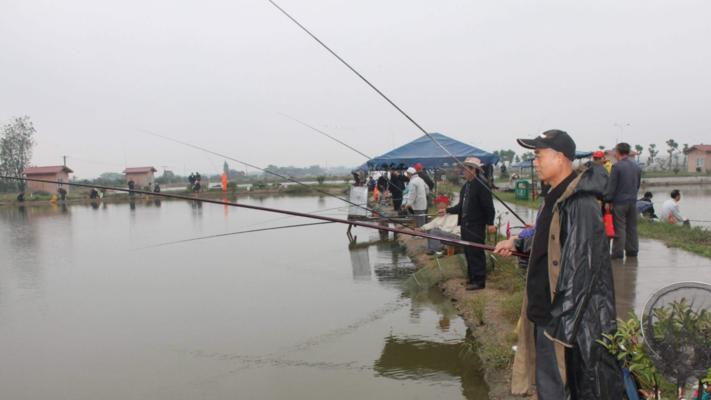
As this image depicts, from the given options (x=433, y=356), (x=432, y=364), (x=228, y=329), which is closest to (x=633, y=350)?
(x=432, y=364)

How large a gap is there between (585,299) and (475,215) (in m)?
4.28

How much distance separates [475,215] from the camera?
22.2 ft

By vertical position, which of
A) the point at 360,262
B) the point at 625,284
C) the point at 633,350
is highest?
the point at 633,350

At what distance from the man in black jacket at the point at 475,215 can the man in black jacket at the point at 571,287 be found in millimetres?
3701

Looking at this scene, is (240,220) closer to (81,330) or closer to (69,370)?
(81,330)

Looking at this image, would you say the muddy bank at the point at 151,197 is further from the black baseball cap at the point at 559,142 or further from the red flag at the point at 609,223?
the black baseball cap at the point at 559,142

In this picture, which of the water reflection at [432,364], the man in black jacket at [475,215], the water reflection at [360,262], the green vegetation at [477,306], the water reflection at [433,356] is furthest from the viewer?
the water reflection at [360,262]

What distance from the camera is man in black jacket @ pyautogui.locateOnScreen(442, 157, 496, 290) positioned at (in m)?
6.65

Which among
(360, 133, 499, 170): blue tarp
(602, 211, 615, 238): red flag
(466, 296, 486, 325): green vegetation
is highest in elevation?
(360, 133, 499, 170): blue tarp

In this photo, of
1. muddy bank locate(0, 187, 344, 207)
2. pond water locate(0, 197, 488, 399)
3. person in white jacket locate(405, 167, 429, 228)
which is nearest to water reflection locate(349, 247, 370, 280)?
pond water locate(0, 197, 488, 399)

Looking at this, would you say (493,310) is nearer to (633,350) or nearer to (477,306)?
(477,306)

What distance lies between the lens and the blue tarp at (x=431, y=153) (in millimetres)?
14680

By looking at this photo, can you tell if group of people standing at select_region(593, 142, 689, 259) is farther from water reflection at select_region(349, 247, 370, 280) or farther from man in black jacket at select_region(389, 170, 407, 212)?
man in black jacket at select_region(389, 170, 407, 212)

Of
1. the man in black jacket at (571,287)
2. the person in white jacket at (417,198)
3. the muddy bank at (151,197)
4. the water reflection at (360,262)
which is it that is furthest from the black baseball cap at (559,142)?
the muddy bank at (151,197)
